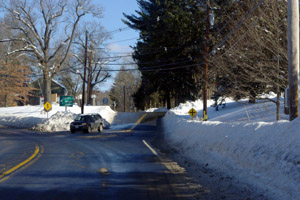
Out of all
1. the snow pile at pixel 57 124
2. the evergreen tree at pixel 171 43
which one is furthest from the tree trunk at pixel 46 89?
the evergreen tree at pixel 171 43

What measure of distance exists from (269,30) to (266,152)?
1328 centimetres

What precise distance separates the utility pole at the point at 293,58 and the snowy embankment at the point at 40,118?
1128 inches

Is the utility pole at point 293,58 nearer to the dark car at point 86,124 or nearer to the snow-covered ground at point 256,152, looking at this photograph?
the snow-covered ground at point 256,152

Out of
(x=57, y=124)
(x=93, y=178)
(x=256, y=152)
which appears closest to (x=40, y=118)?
(x=57, y=124)

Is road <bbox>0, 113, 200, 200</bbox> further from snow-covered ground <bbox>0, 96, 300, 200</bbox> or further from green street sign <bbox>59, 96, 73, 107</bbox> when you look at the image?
green street sign <bbox>59, 96, 73, 107</bbox>

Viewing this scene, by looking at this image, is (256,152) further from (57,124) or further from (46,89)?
(46,89)

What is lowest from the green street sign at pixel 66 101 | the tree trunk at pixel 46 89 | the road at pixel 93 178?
the road at pixel 93 178

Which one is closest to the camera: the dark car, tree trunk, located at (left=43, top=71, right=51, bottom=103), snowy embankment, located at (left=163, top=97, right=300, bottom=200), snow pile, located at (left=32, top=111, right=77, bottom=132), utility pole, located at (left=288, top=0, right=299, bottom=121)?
snowy embankment, located at (left=163, top=97, right=300, bottom=200)

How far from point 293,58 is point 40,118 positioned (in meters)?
35.1

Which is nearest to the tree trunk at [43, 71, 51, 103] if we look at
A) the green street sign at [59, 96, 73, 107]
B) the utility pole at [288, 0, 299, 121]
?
the green street sign at [59, 96, 73, 107]

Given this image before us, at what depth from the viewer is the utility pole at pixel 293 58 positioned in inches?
471

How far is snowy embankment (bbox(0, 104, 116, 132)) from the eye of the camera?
125 ft

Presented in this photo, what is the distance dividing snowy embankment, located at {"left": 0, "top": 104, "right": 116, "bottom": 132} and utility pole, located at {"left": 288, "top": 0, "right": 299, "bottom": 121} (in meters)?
28.6

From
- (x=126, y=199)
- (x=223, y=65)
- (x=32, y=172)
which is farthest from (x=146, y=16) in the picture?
(x=126, y=199)
